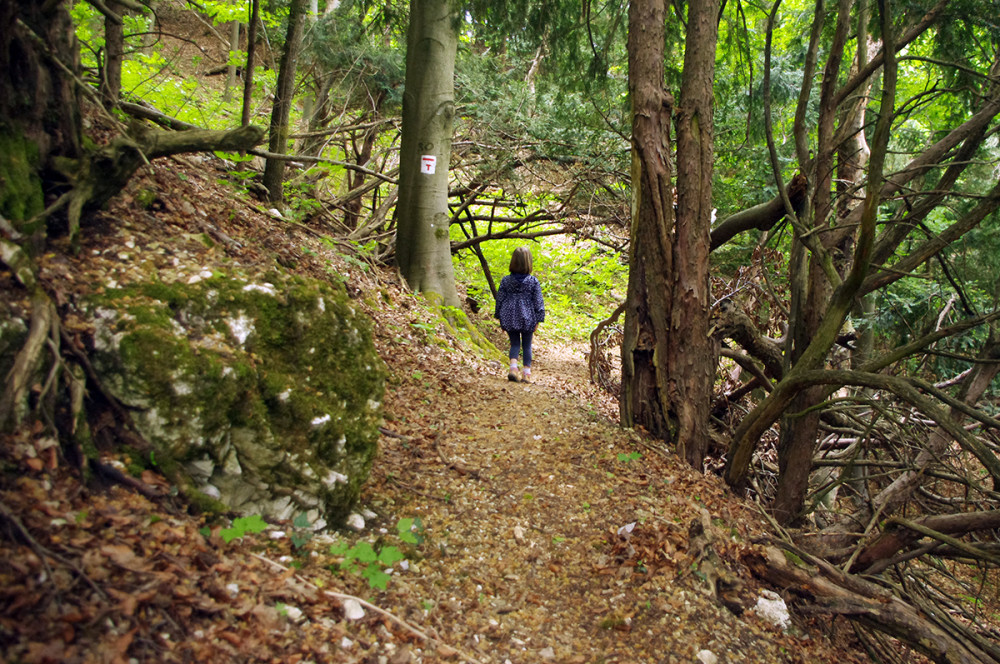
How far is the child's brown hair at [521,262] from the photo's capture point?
7555 mm

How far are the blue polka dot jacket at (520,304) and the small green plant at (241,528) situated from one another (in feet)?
17.3

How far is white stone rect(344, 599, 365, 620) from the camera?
7.88 feet

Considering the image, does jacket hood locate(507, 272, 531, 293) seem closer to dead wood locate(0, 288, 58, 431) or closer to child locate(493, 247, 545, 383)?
child locate(493, 247, 545, 383)

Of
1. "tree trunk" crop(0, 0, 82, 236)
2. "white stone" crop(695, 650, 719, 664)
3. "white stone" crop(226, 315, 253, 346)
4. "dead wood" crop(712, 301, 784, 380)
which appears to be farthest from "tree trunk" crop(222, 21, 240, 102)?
"white stone" crop(695, 650, 719, 664)

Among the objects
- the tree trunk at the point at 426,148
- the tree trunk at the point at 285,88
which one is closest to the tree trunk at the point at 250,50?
the tree trunk at the point at 285,88

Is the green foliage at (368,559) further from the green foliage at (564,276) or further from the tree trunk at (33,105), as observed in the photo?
the green foliage at (564,276)

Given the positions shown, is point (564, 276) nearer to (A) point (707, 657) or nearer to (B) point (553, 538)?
(B) point (553, 538)

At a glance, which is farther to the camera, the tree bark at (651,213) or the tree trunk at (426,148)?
the tree trunk at (426,148)

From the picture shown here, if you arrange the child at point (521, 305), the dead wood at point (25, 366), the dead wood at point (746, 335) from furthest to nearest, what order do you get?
the child at point (521, 305) < the dead wood at point (746, 335) < the dead wood at point (25, 366)

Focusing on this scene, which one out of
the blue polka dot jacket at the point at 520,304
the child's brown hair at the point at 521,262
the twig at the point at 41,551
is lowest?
the twig at the point at 41,551

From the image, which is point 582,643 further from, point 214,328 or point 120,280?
point 120,280

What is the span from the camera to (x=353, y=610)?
7.96ft

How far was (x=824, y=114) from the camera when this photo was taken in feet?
15.0

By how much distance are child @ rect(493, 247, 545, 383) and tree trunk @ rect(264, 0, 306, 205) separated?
3041 millimetres
